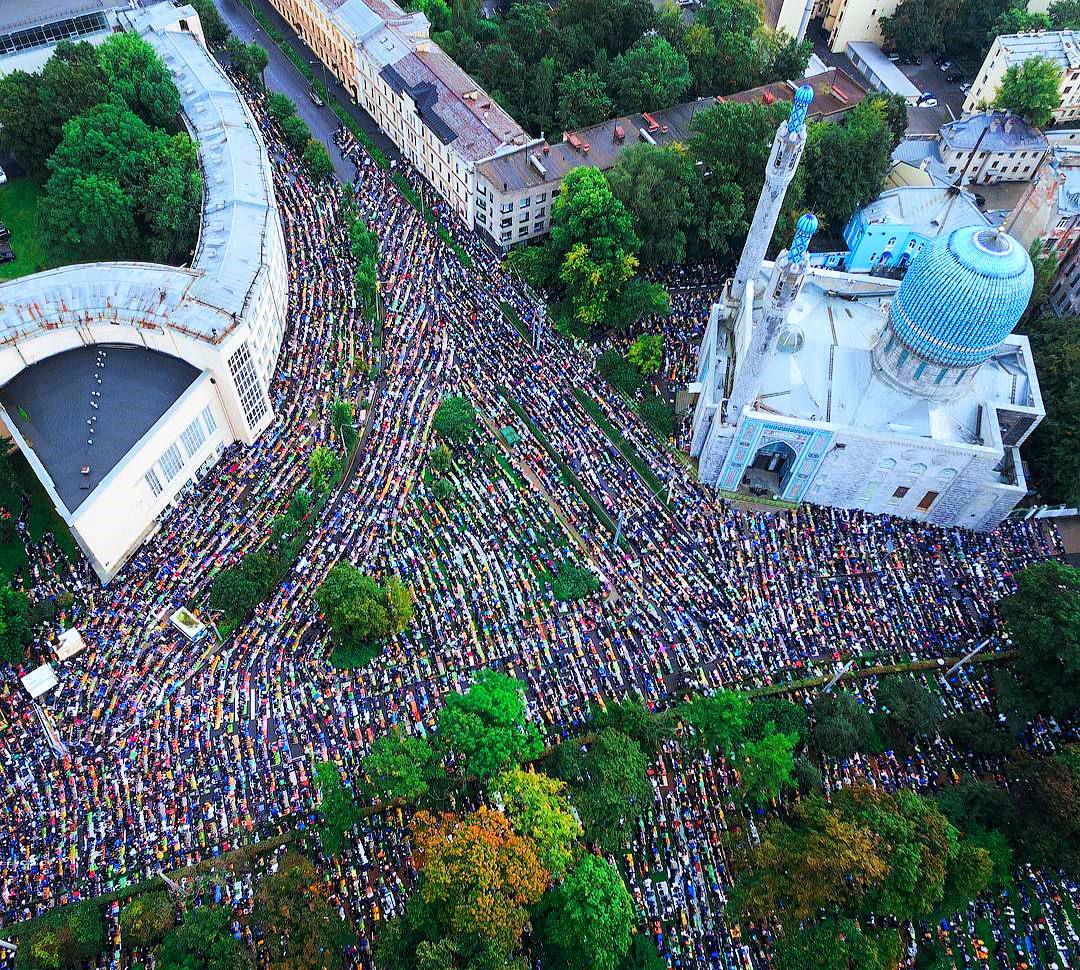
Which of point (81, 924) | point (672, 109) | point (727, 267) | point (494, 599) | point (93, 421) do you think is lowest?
point (81, 924)

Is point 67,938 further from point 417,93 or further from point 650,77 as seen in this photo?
point 650,77

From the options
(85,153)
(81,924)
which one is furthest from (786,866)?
(85,153)

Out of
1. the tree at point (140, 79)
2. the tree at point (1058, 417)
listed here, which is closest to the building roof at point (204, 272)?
the tree at point (140, 79)

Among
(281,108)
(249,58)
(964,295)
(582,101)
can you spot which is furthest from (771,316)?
(249,58)

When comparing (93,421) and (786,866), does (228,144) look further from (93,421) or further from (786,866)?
(786,866)

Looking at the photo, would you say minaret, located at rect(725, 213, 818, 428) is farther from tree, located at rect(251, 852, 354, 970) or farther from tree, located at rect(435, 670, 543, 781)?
tree, located at rect(251, 852, 354, 970)
